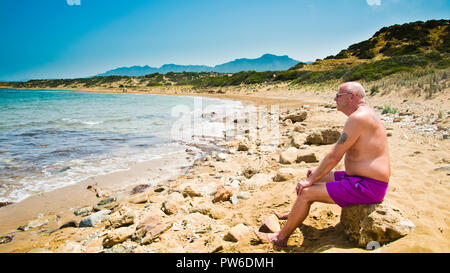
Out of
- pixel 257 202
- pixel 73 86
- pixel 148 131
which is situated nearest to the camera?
pixel 257 202

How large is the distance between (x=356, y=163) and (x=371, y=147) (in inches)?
8.2

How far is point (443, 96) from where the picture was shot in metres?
11.1

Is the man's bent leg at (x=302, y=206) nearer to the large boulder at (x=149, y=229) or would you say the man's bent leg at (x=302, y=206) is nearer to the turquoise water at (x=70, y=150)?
the large boulder at (x=149, y=229)

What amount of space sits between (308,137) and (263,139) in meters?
2.09

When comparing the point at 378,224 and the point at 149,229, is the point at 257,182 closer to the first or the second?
the point at 149,229

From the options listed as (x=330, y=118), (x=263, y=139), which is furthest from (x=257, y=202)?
(x=330, y=118)

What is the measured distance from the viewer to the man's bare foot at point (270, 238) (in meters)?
2.68

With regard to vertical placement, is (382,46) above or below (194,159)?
above

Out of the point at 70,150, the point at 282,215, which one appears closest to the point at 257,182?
the point at 282,215

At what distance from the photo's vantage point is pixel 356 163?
2.46 meters

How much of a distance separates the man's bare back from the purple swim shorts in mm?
66

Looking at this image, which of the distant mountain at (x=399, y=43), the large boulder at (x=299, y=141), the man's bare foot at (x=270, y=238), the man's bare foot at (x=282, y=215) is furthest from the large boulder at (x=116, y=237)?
the distant mountain at (x=399, y=43)

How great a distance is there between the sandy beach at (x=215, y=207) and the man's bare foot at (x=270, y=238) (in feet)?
0.22

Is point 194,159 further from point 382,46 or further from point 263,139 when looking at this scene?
point 382,46
